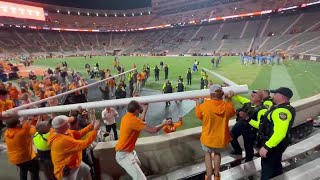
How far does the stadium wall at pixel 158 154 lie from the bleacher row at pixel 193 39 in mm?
32206

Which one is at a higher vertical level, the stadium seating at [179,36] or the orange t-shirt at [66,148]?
the stadium seating at [179,36]

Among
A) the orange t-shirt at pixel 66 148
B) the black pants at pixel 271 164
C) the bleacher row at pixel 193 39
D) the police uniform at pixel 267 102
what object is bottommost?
the black pants at pixel 271 164

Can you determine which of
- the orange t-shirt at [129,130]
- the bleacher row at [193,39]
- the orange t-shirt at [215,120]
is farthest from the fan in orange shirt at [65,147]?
the bleacher row at [193,39]

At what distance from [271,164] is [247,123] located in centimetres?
117

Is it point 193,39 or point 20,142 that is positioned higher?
point 193,39

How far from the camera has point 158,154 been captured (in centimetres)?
460

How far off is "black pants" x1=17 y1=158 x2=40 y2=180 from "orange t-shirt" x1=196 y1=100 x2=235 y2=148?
289cm

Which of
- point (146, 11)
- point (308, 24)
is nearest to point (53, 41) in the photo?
point (146, 11)

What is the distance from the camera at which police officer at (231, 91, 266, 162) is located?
4.52 m

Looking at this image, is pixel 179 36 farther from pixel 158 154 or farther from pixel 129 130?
pixel 129 130

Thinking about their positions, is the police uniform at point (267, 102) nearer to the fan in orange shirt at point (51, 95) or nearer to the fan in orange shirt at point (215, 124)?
the fan in orange shirt at point (215, 124)

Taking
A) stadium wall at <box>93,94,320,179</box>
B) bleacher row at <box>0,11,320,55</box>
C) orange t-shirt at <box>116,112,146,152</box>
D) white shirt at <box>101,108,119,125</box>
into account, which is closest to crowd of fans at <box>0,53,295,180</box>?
orange t-shirt at <box>116,112,146,152</box>

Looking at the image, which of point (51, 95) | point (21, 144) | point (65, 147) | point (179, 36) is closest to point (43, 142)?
point (21, 144)

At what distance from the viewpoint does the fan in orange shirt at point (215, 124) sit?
3891 millimetres
